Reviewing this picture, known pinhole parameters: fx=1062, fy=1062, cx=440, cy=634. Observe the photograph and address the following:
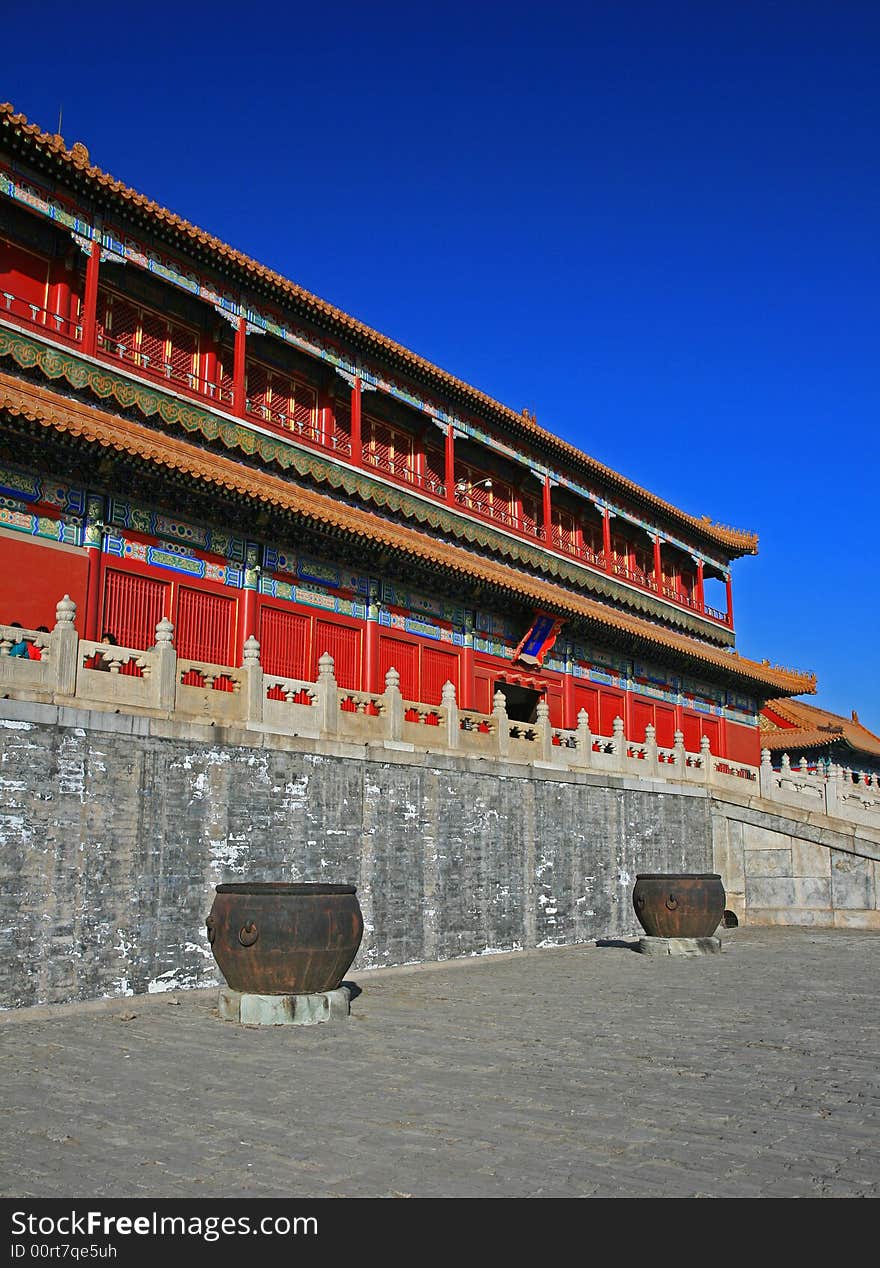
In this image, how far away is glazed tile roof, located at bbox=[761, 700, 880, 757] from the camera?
36.8 meters

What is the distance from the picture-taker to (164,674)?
11.2 m

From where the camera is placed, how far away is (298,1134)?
16.9 feet

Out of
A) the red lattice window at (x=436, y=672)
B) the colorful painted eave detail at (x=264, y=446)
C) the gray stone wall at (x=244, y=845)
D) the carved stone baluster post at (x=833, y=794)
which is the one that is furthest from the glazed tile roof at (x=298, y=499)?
the carved stone baluster post at (x=833, y=794)

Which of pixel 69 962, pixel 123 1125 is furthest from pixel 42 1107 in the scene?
pixel 69 962

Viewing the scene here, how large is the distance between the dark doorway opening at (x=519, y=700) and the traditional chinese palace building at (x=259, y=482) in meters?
0.08

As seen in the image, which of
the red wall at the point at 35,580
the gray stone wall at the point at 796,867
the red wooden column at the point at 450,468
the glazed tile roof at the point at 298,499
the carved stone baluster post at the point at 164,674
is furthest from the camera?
the red wooden column at the point at 450,468

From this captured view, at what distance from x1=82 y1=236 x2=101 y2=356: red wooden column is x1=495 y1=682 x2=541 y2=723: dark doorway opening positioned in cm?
967

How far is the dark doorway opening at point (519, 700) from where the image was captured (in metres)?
21.2

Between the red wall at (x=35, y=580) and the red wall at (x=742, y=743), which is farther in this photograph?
the red wall at (x=742, y=743)

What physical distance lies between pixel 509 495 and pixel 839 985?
52.2 feet

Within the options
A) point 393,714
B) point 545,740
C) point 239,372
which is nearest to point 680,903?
point 545,740

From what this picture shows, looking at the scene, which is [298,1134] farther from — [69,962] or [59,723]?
[59,723]

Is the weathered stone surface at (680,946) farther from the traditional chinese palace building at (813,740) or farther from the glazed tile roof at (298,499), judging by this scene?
the traditional chinese palace building at (813,740)

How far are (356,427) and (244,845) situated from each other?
34.7 ft
